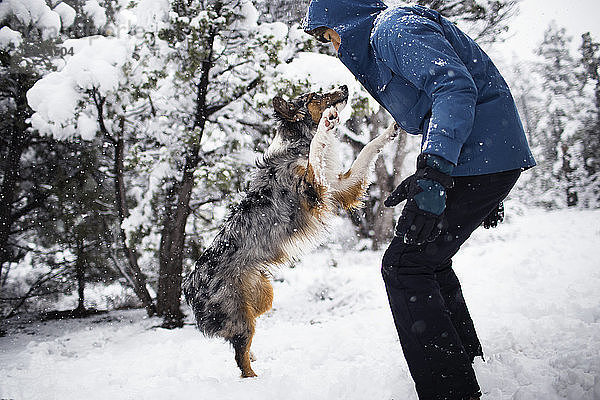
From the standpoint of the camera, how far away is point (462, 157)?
1590mm

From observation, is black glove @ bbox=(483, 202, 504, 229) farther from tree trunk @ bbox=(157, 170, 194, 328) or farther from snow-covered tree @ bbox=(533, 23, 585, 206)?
snow-covered tree @ bbox=(533, 23, 585, 206)

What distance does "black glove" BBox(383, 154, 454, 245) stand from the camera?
139cm

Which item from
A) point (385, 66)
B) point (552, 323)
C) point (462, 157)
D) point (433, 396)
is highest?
point (385, 66)

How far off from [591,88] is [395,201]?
71.8 ft

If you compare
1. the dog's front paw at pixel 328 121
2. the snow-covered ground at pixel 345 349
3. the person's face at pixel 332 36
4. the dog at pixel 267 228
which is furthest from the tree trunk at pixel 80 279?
the person's face at pixel 332 36

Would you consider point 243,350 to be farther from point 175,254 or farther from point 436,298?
point 175,254

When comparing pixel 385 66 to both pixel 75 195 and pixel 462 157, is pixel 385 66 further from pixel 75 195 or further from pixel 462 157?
pixel 75 195

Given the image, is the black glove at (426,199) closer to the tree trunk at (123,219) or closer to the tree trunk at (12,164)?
the tree trunk at (123,219)

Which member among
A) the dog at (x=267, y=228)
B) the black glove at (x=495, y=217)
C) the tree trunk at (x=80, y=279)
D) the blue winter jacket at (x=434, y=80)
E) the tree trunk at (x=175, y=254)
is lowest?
the tree trunk at (x=80, y=279)

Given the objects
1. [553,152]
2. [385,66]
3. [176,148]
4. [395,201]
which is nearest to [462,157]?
[395,201]

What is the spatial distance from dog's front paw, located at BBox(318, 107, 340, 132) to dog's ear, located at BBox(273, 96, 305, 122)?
1.98 feet

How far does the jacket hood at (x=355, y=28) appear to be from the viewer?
6.07 feet

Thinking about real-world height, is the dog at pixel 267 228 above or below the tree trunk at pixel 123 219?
above

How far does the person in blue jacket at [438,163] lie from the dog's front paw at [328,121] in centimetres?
120
